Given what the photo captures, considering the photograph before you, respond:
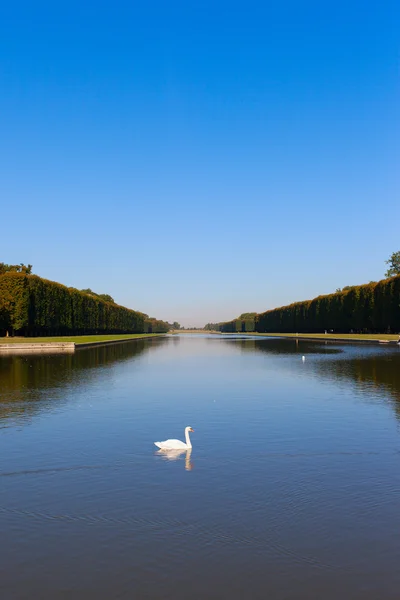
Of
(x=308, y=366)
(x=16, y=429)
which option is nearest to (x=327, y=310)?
(x=308, y=366)

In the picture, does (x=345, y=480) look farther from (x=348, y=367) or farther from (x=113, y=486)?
(x=348, y=367)

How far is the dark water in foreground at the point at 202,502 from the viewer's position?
651 cm

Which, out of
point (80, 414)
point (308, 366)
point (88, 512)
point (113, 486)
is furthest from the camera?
point (308, 366)

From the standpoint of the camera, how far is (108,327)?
426 ft

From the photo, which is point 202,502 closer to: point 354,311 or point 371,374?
point 371,374

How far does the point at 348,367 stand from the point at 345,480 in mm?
24951

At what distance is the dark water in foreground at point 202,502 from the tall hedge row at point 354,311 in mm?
72721

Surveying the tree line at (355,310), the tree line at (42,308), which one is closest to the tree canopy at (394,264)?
the tree line at (355,310)

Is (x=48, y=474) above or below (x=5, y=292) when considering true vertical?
below

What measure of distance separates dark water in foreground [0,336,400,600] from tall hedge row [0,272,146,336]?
5940 centimetres

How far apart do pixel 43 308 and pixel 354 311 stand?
55.2 m

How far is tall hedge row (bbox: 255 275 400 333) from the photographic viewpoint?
291 feet

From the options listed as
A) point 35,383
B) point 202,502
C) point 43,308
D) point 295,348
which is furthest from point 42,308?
point 202,502

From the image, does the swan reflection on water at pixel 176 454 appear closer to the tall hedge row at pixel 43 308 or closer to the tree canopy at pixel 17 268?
the tall hedge row at pixel 43 308
